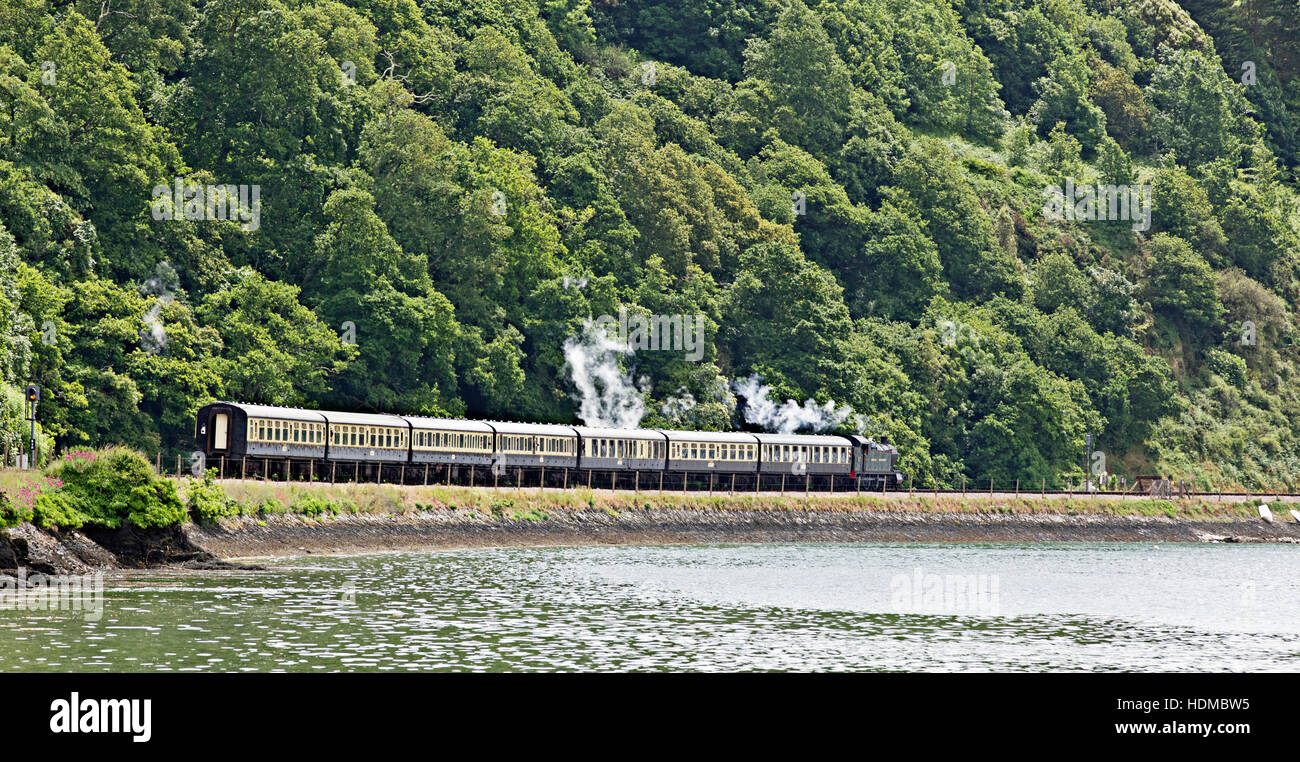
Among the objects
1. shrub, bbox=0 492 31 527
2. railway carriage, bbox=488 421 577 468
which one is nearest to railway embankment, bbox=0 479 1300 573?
shrub, bbox=0 492 31 527

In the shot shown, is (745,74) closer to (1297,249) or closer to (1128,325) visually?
(1128,325)

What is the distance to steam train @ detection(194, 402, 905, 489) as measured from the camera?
67875 millimetres

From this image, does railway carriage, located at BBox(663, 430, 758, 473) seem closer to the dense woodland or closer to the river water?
the dense woodland

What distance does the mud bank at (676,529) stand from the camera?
59.2 m

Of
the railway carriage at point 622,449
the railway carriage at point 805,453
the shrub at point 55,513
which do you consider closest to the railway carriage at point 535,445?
the railway carriage at point 622,449

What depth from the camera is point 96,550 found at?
48.3 metres

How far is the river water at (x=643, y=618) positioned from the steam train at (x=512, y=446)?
8.99 m

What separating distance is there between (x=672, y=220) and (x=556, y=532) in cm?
4775

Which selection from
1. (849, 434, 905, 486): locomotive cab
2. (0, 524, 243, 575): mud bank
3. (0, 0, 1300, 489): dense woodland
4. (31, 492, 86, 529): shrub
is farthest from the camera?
(849, 434, 905, 486): locomotive cab

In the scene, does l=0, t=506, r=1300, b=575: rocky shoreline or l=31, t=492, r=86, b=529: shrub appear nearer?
l=31, t=492, r=86, b=529: shrub

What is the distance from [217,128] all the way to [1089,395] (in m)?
66.5

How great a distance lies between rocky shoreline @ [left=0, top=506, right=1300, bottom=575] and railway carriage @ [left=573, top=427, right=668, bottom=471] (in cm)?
474

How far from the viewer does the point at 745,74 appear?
6142 inches

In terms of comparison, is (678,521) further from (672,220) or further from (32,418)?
(672,220)
